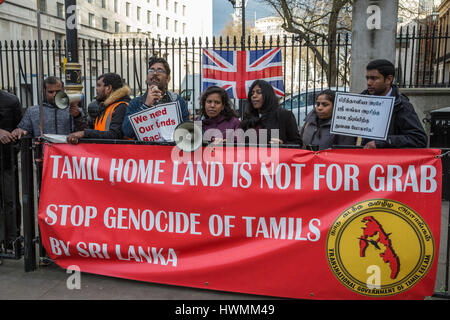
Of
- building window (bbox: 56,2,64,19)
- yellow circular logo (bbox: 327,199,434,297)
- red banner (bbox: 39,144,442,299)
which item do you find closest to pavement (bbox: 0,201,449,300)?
red banner (bbox: 39,144,442,299)

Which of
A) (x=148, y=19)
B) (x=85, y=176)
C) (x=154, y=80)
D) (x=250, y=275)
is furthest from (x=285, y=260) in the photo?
(x=148, y=19)

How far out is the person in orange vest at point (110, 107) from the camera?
3.99 m

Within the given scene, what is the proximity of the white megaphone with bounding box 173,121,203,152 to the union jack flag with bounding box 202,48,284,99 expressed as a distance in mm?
4453

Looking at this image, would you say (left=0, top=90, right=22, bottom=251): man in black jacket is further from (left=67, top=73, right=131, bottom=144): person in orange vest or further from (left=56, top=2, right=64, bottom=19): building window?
(left=56, top=2, right=64, bottom=19): building window

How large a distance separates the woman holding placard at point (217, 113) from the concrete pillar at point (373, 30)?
3.41 metres

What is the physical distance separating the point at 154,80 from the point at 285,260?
222 centimetres

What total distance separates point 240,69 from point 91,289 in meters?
5.37

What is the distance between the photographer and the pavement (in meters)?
3.36

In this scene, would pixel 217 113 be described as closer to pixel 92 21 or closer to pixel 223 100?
pixel 223 100

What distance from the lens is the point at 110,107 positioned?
13.6 feet

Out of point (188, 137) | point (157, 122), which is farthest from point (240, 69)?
point (188, 137)

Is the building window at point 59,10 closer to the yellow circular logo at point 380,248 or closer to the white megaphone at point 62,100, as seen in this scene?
the white megaphone at point 62,100

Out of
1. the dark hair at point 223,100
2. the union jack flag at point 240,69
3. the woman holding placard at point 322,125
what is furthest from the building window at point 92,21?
the woman holding placard at point 322,125

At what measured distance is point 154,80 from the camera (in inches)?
164
